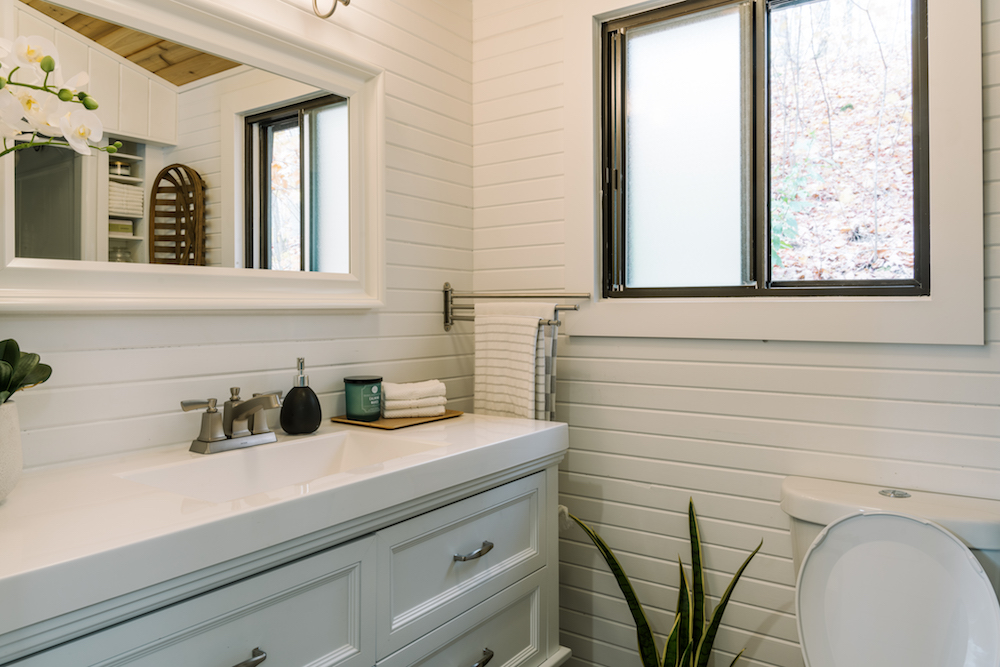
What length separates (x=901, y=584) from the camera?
4.33ft

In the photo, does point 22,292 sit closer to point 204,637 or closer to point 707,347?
point 204,637

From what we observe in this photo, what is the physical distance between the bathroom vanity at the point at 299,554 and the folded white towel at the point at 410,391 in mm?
109

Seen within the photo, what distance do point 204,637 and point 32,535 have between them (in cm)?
27

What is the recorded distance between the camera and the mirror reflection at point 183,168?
3.91 feet

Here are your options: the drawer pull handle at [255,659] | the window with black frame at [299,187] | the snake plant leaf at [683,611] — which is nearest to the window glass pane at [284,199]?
the window with black frame at [299,187]

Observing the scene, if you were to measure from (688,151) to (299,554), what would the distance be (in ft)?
4.87

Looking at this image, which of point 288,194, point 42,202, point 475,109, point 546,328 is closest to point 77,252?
point 42,202

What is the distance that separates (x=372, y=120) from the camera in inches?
71.7

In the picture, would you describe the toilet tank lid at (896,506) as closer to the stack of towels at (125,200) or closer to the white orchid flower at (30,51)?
the stack of towels at (125,200)

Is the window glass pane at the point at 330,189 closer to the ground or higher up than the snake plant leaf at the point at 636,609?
higher up

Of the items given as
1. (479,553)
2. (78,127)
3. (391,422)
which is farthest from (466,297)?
(78,127)

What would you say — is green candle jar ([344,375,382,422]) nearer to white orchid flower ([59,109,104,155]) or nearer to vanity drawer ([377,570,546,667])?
vanity drawer ([377,570,546,667])

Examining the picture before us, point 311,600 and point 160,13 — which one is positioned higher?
point 160,13

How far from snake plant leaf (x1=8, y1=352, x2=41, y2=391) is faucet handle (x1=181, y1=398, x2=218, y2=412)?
1.10 feet
